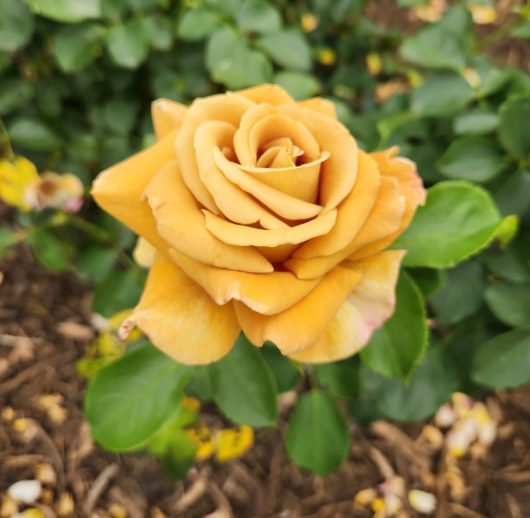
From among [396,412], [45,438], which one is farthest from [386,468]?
[45,438]

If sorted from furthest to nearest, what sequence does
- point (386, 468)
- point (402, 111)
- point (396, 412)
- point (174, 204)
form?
point (386, 468), point (402, 111), point (396, 412), point (174, 204)

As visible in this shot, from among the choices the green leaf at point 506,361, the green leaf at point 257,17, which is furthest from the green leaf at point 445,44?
the green leaf at point 506,361

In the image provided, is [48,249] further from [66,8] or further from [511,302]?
[511,302]

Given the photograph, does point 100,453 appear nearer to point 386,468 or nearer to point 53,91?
point 386,468

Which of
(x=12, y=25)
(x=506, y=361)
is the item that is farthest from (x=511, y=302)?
(x=12, y=25)

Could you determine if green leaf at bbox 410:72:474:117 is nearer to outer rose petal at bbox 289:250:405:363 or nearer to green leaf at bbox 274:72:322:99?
green leaf at bbox 274:72:322:99
